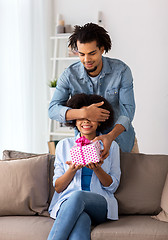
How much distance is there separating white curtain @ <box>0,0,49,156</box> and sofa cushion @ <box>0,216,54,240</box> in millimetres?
1416

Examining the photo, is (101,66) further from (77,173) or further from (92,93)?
(77,173)

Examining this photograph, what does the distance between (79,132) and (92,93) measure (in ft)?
0.87

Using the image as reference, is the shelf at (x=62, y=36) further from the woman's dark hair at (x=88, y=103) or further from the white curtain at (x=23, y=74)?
the woman's dark hair at (x=88, y=103)

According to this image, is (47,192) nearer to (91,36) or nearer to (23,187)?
(23,187)

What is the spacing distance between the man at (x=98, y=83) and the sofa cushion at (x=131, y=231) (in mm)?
483

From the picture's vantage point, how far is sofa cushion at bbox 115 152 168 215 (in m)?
2.24

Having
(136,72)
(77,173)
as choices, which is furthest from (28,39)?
(77,173)

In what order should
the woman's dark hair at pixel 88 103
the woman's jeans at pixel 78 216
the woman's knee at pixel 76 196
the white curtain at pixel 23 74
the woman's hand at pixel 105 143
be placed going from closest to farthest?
1. the woman's jeans at pixel 78 216
2. the woman's knee at pixel 76 196
3. the woman's hand at pixel 105 143
4. the woman's dark hair at pixel 88 103
5. the white curtain at pixel 23 74

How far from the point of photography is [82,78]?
7.75 feet

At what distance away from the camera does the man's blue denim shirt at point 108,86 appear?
2332 mm

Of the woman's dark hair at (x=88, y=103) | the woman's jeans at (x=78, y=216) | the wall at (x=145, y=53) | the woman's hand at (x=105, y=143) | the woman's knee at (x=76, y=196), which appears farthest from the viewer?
the wall at (x=145, y=53)

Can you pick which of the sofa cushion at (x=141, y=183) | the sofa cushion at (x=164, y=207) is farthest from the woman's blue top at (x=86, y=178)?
the sofa cushion at (x=164, y=207)

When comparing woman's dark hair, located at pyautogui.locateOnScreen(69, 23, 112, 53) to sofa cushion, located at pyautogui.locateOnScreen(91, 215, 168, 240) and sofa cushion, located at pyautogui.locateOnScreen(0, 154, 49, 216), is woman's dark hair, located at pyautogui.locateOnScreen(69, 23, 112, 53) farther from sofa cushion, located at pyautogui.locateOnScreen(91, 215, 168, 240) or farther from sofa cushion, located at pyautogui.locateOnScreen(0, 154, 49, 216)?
sofa cushion, located at pyautogui.locateOnScreen(91, 215, 168, 240)

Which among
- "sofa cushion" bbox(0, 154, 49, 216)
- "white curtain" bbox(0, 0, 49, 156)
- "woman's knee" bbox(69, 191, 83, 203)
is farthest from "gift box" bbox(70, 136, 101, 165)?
"white curtain" bbox(0, 0, 49, 156)
